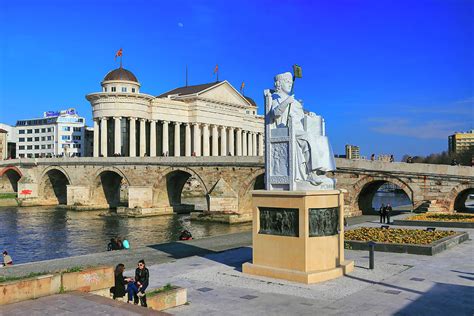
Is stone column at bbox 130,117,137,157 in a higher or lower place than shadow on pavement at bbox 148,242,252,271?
higher

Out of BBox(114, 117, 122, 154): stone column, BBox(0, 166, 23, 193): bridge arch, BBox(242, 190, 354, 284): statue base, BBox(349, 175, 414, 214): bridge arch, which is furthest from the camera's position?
BBox(0, 166, 23, 193): bridge arch

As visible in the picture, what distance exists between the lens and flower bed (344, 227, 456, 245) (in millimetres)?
15777

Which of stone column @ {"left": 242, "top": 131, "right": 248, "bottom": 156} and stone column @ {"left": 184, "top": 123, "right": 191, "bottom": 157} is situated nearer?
stone column @ {"left": 184, "top": 123, "right": 191, "bottom": 157}

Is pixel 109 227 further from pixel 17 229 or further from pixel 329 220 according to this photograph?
pixel 329 220

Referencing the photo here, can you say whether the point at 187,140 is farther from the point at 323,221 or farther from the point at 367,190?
the point at 323,221

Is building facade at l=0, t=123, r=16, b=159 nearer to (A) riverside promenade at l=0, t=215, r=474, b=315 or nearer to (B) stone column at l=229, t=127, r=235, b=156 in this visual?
(B) stone column at l=229, t=127, r=235, b=156

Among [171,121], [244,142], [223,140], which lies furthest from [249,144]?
[171,121]

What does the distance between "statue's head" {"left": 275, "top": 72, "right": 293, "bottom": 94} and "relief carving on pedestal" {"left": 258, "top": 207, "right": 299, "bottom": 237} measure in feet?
10.4

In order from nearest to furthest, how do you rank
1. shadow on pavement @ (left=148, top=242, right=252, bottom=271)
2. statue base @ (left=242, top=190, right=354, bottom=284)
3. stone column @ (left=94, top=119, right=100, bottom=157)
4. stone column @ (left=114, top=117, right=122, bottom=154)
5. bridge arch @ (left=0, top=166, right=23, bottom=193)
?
1. statue base @ (left=242, top=190, right=354, bottom=284)
2. shadow on pavement @ (left=148, top=242, right=252, bottom=271)
3. stone column @ (left=114, top=117, right=122, bottom=154)
4. stone column @ (left=94, top=119, right=100, bottom=157)
5. bridge arch @ (left=0, top=166, right=23, bottom=193)

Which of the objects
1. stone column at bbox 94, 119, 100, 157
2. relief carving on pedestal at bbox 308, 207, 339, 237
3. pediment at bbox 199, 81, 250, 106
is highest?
pediment at bbox 199, 81, 250, 106

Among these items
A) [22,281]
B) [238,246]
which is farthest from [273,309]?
[238,246]

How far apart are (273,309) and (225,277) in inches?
121

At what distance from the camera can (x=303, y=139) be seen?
38.0 feet

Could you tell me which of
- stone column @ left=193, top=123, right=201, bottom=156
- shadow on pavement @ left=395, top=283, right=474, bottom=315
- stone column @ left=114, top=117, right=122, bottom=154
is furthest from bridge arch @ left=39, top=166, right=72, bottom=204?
shadow on pavement @ left=395, top=283, right=474, bottom=315
